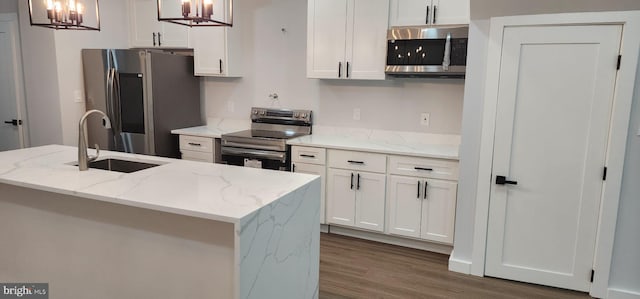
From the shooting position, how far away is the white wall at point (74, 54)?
175 inches

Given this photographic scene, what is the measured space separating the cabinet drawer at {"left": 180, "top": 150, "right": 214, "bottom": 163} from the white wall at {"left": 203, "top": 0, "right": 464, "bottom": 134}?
670 millimetres

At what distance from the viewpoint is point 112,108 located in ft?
14.9

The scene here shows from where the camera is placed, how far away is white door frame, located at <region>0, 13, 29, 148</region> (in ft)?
15.2

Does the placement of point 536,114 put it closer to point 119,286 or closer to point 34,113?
point 119,286

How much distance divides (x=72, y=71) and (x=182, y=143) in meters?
1.39

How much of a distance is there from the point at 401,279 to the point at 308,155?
4.55ft

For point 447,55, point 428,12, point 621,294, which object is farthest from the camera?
point 428,12

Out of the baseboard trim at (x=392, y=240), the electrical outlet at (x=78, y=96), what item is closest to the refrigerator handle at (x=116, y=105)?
the electrical outlet at (x=78, y=96)

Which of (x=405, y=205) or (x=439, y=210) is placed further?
(x=405, y=205)

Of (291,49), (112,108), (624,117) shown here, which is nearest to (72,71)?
(112,108)

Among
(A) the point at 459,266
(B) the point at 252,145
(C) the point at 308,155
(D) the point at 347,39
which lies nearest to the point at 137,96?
(B) the point at 252,145

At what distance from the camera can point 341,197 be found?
388 cm

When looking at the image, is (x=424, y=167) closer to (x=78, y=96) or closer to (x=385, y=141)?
(x=385, y=141)

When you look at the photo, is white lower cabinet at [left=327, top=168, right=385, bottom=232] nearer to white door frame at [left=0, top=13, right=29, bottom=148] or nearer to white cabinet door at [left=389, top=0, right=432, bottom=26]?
white cabinet door at [left=389, top=0, right=432, bottom=26]
